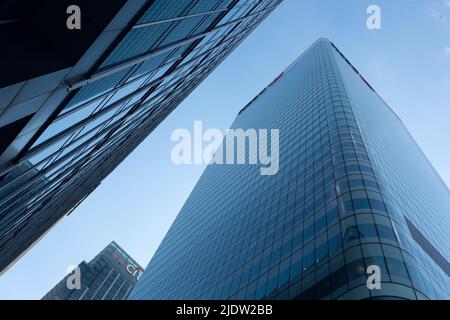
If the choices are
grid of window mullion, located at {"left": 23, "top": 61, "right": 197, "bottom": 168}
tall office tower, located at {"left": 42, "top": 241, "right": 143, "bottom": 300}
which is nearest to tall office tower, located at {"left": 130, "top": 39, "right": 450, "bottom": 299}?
grid of window mullion, located at {"left": 23, "top": 61, "right": 197, "bottom": 168}

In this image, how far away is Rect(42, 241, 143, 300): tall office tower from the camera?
152500mm

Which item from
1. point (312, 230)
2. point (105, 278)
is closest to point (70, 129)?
point (312, 230)

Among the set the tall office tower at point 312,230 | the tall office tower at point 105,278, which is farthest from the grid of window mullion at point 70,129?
the tall office tower at point 105,278

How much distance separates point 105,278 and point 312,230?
15230 centimetres

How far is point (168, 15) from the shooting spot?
13.6m

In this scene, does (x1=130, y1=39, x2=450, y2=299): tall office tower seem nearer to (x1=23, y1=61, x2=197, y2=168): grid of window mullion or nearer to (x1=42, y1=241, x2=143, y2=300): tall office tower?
(x1=23, y1=61, x2=197, y2=168): grid of window mullion

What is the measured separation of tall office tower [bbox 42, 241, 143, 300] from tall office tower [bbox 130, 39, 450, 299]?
261 feet

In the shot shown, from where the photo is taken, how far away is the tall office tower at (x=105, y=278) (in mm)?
152500

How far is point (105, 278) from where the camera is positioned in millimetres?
169250

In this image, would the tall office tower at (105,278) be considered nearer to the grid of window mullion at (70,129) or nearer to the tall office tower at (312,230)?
the tall office tower at (312,230)
